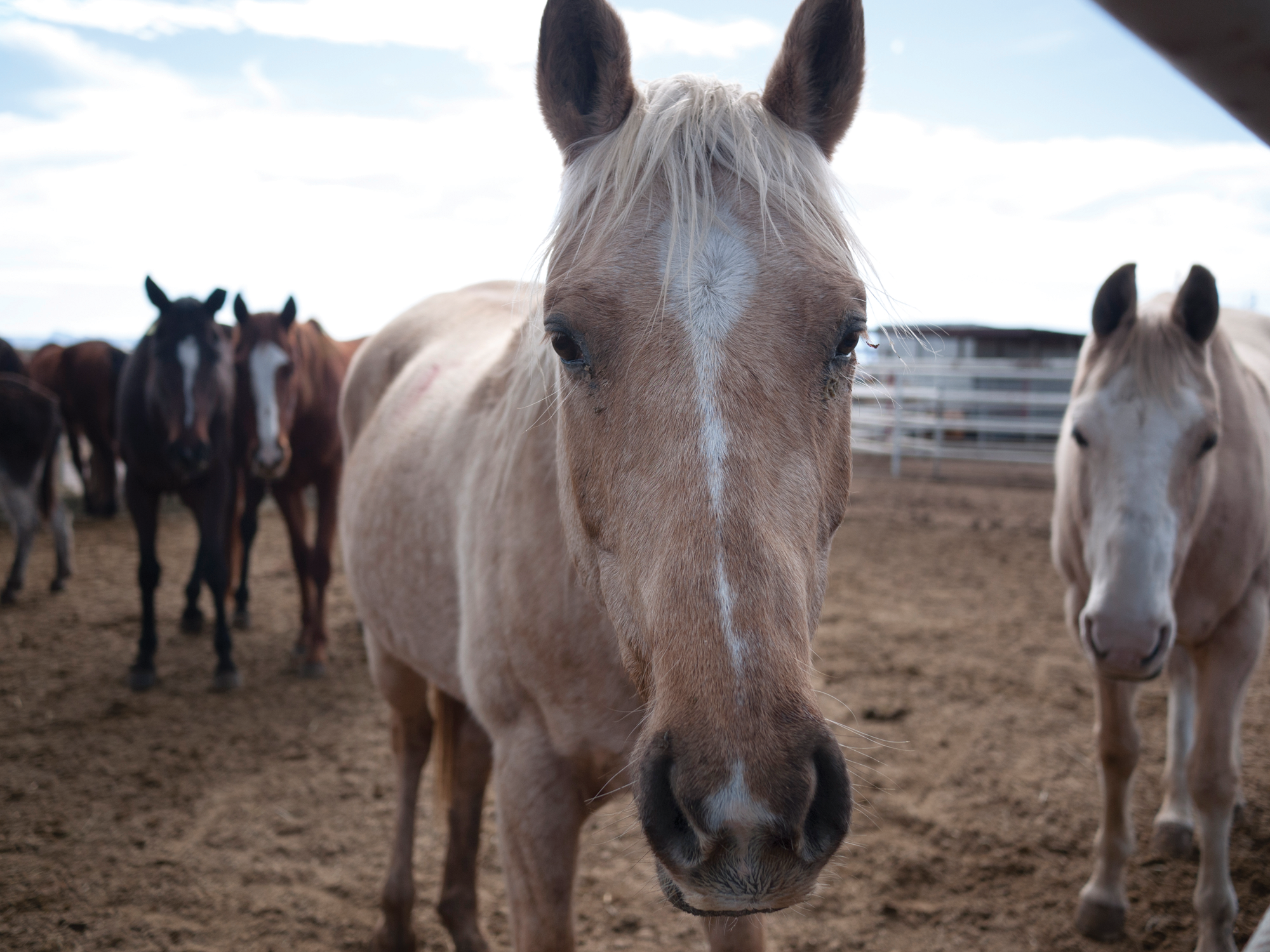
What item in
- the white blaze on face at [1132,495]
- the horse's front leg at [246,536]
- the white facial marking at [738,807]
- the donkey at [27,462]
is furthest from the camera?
the donkey at [27,462]

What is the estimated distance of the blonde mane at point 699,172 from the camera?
1.35m

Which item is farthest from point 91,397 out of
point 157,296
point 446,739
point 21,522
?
point 446,739

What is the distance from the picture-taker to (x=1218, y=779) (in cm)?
260

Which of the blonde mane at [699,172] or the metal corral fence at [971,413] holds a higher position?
the blonde mane at [699,172]

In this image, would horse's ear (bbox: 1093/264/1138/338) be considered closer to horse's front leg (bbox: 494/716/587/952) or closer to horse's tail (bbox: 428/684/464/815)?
horse's front leg (bbox: 494/716/587/952)

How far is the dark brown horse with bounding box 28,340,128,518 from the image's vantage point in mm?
8977

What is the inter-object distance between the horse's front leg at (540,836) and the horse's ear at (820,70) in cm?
150

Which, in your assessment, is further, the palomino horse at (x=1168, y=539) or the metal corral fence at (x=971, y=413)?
the metal corral fence at (x=971, y=413)

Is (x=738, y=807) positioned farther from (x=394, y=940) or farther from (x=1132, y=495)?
(x=394, y=940)

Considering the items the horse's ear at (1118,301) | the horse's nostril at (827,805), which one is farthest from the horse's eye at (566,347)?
the horse's ear at (1118,301)

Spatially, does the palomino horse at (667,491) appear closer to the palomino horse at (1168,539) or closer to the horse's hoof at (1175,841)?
the palomino horse at (1168,539)

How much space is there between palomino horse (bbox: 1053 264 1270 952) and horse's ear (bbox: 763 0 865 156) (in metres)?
1.69

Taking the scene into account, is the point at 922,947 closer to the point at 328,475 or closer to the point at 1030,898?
the point at 1030,898

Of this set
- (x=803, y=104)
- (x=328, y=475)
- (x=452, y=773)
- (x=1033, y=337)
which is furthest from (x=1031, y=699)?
(x=1033, y=337)
